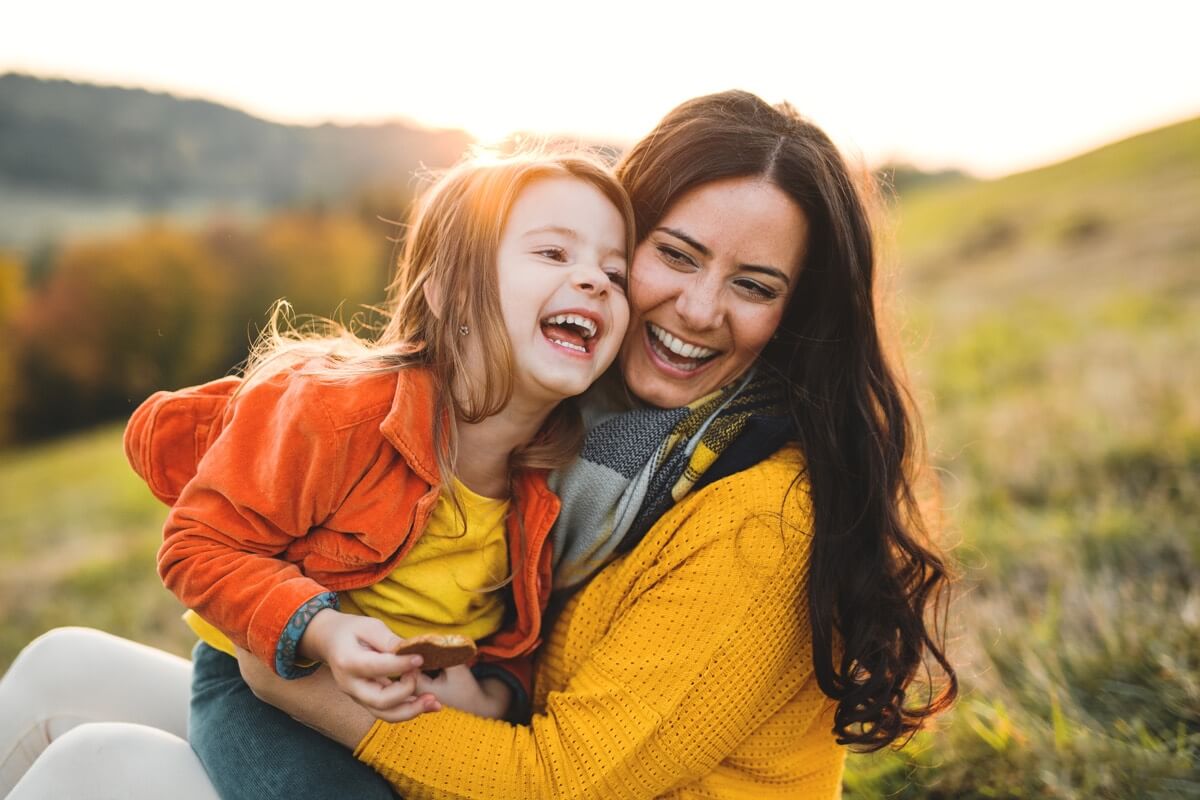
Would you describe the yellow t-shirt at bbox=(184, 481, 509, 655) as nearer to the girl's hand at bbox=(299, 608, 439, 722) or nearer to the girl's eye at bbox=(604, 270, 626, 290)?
the girl's hand at bbox=(299, 608, 439, 722)

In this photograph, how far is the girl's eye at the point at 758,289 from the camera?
Result: 204cm

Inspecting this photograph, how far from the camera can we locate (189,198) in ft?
107

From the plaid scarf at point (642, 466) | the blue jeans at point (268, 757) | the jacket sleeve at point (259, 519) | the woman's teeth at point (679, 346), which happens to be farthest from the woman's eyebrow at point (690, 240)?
the blue jeans at point (268, 757)

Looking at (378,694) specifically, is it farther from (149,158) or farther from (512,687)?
(149,158)

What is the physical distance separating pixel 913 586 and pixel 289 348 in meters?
1.49

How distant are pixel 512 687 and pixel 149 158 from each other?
31351 millimetres

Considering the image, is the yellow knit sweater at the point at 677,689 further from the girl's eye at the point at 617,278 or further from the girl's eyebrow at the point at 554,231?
the girl's eyebrow at the point at 554,231

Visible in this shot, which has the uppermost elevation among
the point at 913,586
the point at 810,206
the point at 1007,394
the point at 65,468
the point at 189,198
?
the point at 810,206

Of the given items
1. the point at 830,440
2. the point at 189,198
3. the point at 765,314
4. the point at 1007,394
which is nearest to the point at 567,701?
the point at 830,440

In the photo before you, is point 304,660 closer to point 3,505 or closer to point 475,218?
point 475,218

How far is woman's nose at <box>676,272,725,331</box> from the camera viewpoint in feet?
6.52

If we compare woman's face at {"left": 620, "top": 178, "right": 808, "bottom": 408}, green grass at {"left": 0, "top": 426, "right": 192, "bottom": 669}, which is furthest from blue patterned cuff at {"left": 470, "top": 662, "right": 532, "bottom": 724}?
green grass at {"left": 0, "top": 426, "right": 192, "bottom": 669}

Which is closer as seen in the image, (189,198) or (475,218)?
(475,218)

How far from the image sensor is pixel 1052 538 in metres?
3.80
